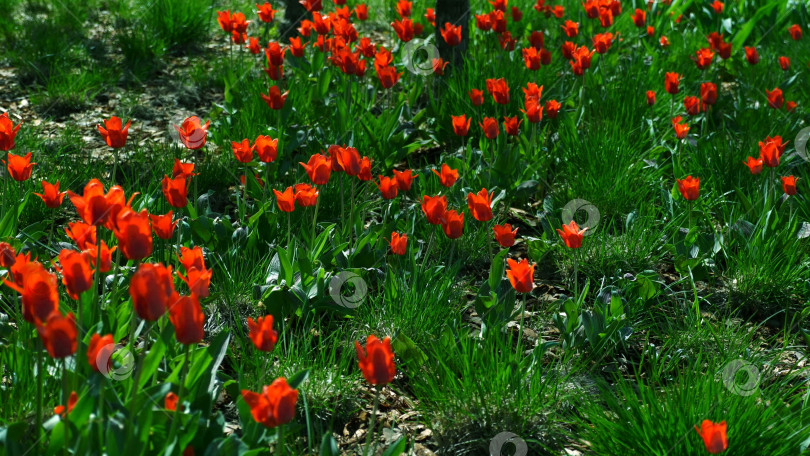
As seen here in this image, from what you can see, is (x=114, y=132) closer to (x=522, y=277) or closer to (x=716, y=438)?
(x=522, y=277)

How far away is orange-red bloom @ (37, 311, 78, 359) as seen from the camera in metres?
1.23

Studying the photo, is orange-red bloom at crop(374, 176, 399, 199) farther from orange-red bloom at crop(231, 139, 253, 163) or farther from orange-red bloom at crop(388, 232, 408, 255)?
orange-red bloom at crop(231, 139, 253, 163)

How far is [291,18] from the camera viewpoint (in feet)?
16.8

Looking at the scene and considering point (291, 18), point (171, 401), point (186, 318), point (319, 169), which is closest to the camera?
point (186, 318)

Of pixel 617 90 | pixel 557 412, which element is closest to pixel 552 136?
pixel 617 90

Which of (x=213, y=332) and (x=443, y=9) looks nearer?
(x=213, y=332)

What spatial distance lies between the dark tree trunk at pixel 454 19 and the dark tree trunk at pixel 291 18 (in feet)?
3.61

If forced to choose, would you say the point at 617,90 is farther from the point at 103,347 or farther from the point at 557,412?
the point at 103,347

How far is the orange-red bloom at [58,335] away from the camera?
1230 millimetres

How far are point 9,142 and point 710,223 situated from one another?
7.50 feet

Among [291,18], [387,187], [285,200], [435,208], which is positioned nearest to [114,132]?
[285,200]

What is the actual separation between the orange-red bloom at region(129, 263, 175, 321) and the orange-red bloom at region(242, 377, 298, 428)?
0.74 ft

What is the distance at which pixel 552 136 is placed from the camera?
11.7 ft

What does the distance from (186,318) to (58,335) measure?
201mm
